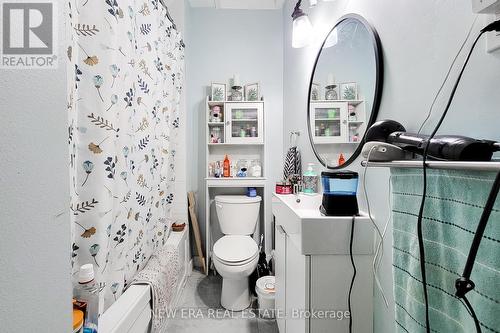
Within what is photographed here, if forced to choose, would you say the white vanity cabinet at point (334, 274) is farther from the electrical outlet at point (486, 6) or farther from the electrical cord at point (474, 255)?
the electrical outlet at point (486, 6)

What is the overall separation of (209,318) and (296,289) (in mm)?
987

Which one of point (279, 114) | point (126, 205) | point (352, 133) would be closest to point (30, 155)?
point (126, 205)

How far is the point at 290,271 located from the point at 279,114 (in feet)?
5.50

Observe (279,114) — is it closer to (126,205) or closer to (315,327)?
(126,205)

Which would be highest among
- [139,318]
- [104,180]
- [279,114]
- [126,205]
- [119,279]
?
[279,114]

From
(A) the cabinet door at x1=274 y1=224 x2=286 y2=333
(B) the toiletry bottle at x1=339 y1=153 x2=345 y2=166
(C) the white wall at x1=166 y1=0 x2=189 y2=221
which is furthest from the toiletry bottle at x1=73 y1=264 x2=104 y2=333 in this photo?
(C) the white wall at x1=166 y1=0 x2=189 y2=221

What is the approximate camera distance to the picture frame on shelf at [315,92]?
1.42 metres

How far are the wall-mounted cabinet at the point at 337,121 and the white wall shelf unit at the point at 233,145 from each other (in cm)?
81

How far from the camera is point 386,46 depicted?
2.70 ft

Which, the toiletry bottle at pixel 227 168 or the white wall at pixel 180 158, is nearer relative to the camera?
the white wall at pixel 180 158

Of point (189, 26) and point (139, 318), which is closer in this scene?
point (139, 318)

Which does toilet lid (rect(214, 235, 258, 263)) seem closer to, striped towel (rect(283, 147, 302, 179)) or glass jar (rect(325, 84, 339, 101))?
striped towel (rect(283, 147, 302, 179))

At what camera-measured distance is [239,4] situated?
2.29 meters

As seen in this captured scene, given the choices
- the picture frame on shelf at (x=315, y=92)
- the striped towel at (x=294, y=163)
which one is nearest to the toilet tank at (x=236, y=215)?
the striped towel at (x=294, y=163)
